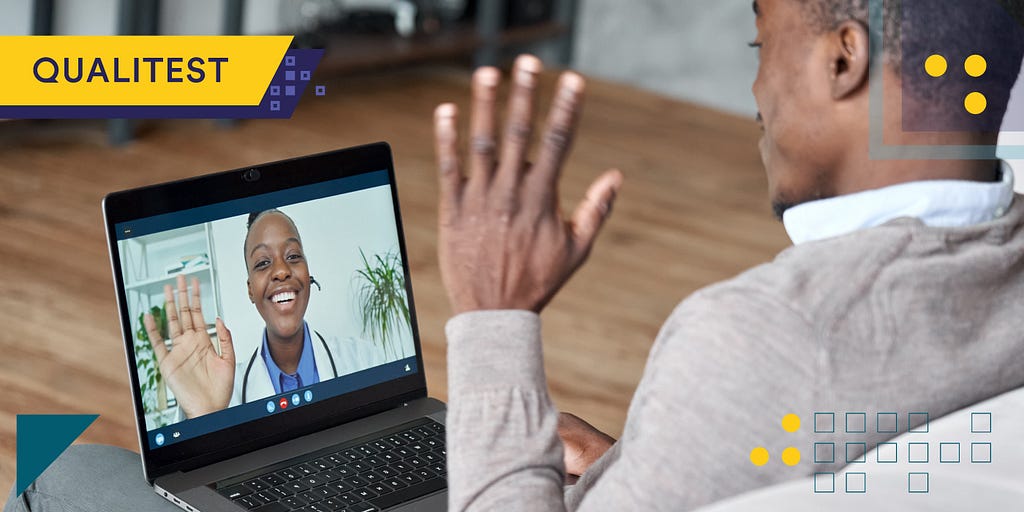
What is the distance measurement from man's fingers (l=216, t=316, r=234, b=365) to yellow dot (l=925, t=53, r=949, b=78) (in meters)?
0.65

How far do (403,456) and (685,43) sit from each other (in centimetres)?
419

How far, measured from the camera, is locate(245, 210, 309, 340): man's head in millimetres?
1163

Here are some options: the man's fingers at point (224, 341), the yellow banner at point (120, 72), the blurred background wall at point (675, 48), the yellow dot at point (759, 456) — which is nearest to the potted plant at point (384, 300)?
the man's fingers at point (224, 341)

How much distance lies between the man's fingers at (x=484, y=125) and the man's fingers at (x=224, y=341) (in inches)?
16.8

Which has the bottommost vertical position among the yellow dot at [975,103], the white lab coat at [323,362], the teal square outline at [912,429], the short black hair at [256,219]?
the white lab coat at [323,362]

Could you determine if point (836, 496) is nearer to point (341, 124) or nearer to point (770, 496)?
point (770, 496)

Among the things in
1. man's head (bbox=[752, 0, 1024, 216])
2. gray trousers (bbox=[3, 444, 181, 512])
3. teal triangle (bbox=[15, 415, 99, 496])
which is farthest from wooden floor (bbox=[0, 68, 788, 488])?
man's head (bbox=[752, 0, 1024, 216])

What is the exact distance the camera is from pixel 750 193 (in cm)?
406

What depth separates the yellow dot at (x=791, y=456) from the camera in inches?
29.6

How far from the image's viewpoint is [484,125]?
78cm

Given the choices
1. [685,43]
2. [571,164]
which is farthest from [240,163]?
[685,43]

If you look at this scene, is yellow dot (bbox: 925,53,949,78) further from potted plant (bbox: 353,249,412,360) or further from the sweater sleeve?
potted plant (bbox: 353,249,412,360)

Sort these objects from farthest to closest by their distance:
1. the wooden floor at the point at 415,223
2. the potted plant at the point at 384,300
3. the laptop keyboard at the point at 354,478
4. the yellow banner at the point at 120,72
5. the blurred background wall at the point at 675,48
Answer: the blurred background wall at the point at 675,48, the yellow banner at the point at 120,72, the wooden floor at the point at 415,223, the potted plant at the point at 384,300, the laptop keyboard at the point at 354,478

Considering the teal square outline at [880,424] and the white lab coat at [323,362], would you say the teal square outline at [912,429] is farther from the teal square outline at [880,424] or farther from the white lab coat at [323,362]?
the white lab coat at [323,362]
